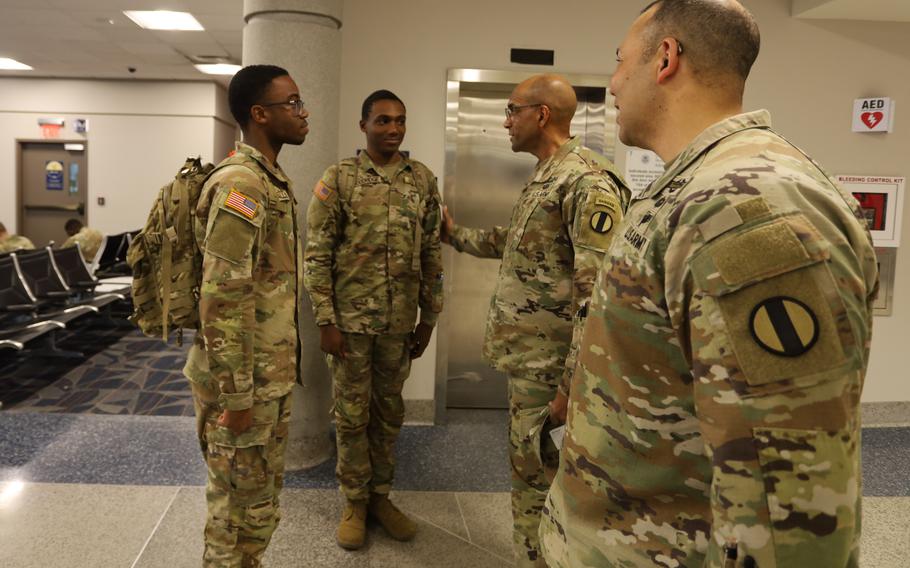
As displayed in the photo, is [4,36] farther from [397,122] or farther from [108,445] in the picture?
[397,122]

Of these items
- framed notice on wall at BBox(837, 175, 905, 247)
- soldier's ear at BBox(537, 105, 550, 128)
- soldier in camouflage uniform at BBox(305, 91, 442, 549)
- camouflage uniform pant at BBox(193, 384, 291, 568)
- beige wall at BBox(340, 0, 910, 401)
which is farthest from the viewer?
framed notice on wall at BBox(837, 175, 905, 247)

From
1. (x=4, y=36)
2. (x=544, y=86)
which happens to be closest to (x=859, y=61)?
(x=544, y=86)

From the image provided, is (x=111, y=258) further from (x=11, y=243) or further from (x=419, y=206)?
(x=419, y=206)

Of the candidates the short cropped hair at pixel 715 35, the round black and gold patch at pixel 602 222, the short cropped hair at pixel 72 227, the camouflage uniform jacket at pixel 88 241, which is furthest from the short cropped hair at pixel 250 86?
the short cropped hair at pixel 72 227

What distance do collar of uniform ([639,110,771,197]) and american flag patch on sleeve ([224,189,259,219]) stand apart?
48.6 inches

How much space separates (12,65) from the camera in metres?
9.66

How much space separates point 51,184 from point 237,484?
10895 mm

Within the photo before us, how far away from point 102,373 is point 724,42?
5635mm

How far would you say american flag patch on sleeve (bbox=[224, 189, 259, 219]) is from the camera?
1.86 m

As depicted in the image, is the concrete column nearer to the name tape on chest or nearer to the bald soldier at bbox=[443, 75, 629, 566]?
the bald soldier at bbox=[443, 75, 629, 566]

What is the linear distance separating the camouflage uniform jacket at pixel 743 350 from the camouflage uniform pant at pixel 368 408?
1971mm

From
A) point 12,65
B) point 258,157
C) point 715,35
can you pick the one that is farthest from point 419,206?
point 12,65

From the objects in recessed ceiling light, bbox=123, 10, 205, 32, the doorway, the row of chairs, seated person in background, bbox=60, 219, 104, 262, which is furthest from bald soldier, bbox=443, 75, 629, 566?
the doorway

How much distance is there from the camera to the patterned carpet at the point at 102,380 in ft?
14.8
